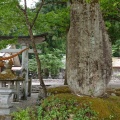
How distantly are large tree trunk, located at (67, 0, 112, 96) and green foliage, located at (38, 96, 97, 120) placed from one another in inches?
17.5

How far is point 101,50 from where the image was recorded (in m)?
3.94

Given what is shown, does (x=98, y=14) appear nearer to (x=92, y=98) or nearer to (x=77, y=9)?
(x=77, y=9)

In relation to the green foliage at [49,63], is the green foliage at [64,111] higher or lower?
higher

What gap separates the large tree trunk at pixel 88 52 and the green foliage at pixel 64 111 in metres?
0.44

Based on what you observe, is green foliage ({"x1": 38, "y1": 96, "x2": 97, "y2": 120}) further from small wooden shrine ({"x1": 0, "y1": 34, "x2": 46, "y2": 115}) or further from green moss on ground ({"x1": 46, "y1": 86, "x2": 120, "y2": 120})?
small wooden shrine ({"x1": 0, "y1": 34, "x2": 46, "y2": 115})

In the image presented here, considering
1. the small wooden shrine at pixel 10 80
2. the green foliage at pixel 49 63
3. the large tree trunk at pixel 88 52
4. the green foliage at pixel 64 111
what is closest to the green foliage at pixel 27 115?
the green foliage at pixel 64 111

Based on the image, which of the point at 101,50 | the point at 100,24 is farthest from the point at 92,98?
the point at 100,24

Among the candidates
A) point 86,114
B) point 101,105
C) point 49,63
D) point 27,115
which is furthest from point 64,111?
point 49,63

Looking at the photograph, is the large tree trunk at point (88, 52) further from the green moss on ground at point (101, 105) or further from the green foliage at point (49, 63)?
the green foliage at point (49, 63)

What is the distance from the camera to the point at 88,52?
3.88 metres

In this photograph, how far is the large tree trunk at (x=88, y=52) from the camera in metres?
3.88

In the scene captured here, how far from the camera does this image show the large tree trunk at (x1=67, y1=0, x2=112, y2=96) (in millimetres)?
3881

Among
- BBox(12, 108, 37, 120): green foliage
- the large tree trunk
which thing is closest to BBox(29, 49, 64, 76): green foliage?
BBox(12, 108, 37, 120): green foliage

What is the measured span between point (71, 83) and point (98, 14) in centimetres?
121
